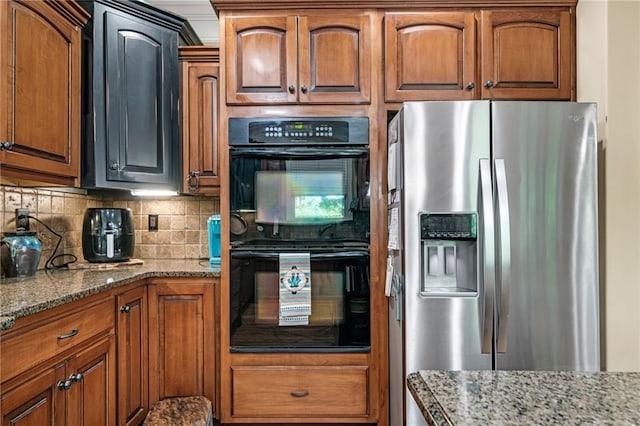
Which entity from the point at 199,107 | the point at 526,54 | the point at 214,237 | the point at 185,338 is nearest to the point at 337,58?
the point at 199,107

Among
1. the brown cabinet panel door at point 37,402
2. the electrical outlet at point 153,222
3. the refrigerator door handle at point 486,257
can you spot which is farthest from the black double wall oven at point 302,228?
the electrical outlet at point 153,222

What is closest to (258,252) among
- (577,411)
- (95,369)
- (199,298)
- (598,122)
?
(199,298)

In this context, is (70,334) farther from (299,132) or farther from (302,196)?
(299,132)

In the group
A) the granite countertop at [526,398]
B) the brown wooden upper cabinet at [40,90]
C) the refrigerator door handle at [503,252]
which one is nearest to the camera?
the granite countertop at [526,398]

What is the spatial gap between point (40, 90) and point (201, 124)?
83cm

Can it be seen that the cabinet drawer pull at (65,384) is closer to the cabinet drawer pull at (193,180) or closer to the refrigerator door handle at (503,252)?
the cabinet drawer pull at (193,180)

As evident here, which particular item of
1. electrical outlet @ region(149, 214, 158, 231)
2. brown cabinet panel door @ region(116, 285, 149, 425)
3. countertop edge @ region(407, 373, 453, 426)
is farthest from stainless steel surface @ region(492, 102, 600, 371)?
electrical outlet @ region(149, 214, 158, 231)

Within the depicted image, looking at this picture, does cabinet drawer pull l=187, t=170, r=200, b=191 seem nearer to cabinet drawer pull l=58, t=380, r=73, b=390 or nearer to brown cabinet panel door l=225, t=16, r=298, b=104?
brown cabinet panel door l=225, t=16, r=298, b=104

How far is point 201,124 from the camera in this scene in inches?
93.6

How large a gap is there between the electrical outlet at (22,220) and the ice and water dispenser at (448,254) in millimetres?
1914

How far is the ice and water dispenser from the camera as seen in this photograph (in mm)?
1752

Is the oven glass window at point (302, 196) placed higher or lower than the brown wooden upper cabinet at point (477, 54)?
lower

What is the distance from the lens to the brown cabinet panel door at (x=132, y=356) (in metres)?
1.84

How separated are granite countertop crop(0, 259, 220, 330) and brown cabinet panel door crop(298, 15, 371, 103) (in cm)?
112
